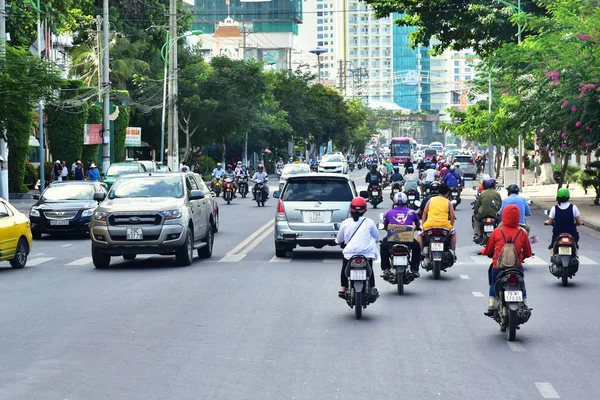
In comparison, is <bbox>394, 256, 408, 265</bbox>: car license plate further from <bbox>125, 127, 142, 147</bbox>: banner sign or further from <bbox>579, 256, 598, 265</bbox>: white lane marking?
<bbox>125, 127, 142, 147</bbox>: banner sign

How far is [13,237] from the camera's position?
2167 centimetres

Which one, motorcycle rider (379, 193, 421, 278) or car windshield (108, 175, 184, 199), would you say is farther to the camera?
car windshield (108, 175, 184, 199)

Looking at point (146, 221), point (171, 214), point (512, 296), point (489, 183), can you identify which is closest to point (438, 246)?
point (489, 183)

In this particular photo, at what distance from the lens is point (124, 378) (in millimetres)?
9859

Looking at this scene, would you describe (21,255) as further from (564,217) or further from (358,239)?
(564,217)

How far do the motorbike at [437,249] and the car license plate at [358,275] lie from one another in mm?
5033

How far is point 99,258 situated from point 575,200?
28940 millimetres

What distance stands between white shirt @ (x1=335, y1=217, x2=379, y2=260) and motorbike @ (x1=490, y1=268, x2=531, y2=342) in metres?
2.08

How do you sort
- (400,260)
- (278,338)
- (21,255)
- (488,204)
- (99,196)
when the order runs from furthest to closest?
1. (99,196)
2. (488,204)
3. (21,255)
4. (400,260)
5. (278,338)

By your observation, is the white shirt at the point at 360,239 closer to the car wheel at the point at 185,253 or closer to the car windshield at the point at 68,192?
the car wheel at the point at 185,253

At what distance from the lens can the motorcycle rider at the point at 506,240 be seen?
12.7 meters

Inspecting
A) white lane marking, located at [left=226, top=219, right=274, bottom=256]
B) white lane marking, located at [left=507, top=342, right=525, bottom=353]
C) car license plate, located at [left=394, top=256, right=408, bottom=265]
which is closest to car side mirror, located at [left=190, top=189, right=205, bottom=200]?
white lane marking, located at [left=226, top=219, right=274, bottom=256]

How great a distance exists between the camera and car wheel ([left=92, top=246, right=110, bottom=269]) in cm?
2156

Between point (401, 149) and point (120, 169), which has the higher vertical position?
point (401, 149)
